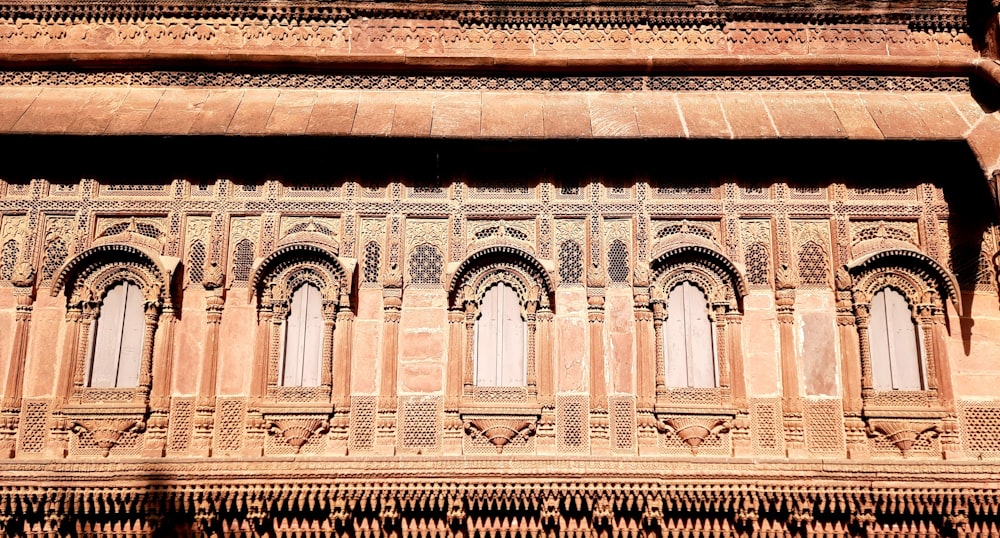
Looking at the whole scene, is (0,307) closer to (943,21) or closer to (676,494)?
(676,494)

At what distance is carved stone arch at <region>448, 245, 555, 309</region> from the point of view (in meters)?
8.52

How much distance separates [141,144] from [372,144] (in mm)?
2456

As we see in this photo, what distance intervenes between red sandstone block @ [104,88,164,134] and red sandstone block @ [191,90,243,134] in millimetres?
578

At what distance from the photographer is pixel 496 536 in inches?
316

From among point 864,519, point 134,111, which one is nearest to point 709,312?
point 864,519

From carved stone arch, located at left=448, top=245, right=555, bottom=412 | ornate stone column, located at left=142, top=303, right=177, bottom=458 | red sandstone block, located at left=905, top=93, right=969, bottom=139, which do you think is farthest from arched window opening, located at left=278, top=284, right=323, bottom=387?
red sandstone block, located at left=905, top=93, right=969, bottom=139

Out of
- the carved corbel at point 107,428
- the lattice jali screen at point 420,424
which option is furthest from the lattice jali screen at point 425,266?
the carved corbel at point 107,428

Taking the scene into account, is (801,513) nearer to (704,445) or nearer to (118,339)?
(704,445)

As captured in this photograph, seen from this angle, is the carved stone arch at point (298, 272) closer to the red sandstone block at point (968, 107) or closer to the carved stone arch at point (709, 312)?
the carved stone arch at point (709, 312)

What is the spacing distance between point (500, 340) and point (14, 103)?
6.04 metres

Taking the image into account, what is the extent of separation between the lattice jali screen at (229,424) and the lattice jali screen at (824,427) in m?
5.77

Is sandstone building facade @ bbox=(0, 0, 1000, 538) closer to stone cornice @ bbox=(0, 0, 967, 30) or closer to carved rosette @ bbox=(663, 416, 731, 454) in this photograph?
carved rosette @ bbox=(663, 416, 731, 454)

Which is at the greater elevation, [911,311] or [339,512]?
[911,311]

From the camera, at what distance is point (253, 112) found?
8789mm
